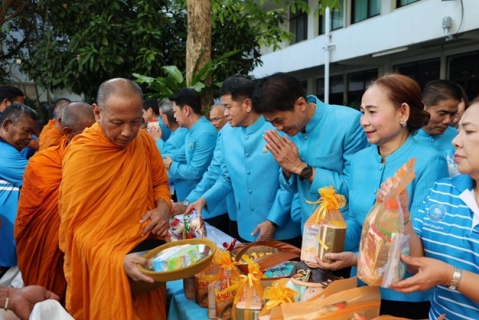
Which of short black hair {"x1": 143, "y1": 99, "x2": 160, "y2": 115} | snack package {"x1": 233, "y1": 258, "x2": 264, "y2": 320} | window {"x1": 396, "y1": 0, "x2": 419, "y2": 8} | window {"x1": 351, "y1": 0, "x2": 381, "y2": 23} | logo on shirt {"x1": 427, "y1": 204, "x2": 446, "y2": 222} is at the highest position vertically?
window {"x1": 351, "y1": 0, "x2": 381, "y2": 23}

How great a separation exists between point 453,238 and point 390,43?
34.9ft

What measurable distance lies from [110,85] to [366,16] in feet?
38.7

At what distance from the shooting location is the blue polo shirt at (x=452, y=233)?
4.41 feet

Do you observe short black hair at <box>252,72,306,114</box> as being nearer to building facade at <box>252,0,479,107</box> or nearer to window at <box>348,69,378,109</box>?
building facade at <box>252,0,479,107</box>

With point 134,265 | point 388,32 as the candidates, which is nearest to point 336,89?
point 388,32

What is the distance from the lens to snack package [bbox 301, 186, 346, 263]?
165cm

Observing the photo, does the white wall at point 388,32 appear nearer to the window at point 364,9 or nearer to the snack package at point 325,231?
the window at point 364,9

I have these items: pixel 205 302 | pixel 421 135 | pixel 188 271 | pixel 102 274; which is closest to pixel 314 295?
pixel 188 271

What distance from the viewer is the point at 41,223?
272cm

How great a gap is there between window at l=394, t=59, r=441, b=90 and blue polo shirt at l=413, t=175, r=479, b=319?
1138 cm

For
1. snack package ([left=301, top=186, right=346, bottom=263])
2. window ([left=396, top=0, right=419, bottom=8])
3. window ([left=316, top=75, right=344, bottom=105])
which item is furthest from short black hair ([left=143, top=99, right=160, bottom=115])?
window ([left=316, top=75, right=344, bottom=105])

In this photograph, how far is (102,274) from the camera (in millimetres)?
2035

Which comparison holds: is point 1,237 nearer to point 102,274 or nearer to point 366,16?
point 102,274

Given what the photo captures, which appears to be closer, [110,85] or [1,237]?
[110,85]
